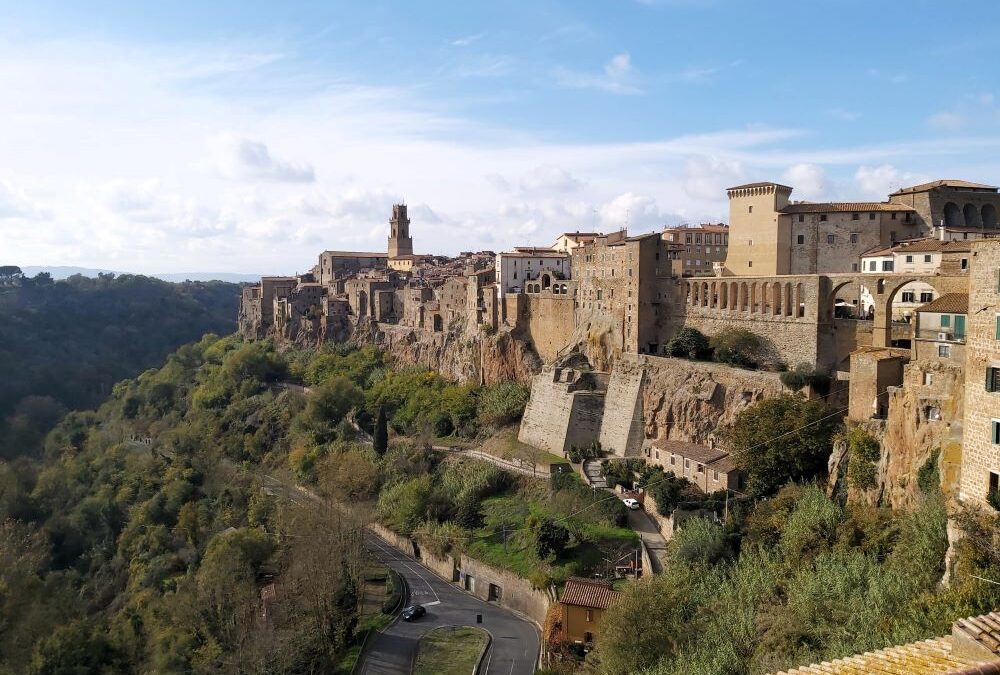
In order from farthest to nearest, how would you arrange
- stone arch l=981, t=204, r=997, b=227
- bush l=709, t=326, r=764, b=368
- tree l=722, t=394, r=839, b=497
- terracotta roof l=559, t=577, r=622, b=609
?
1. stone arch l=981, t=204, r=997, b=227
2. bush l=709, t=326, r=764, b=368
3. tree l=722, t=394, r=839, b=497
4. terracotta roof l=559, t=577, r=622, b=609

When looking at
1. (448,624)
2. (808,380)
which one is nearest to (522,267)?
(808,380)

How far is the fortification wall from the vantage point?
33844mm

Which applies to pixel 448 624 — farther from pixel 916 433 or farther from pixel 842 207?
pixel 842 207

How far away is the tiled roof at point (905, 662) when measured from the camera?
8.95 m

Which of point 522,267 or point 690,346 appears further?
point 522,267

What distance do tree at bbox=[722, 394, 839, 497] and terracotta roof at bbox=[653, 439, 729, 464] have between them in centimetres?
175

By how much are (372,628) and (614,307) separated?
18.4 meters

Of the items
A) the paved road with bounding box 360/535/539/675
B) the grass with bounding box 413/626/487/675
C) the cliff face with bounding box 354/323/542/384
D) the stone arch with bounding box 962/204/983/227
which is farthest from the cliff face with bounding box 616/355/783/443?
the stone arch with bounding box 962/204/983/227

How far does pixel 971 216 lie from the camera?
34.8 m

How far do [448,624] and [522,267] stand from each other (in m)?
24.8

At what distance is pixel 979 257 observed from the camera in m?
16.3

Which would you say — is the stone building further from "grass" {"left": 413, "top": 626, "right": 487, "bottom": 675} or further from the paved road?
"grass" {"left": 413, "top": 626, "right": 487, "bottom": 675}

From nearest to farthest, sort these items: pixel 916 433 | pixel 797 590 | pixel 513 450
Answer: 1. pixel 797 590
2. pixel 916 433
3. pixel 513 450

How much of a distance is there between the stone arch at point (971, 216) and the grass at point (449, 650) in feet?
88.7
